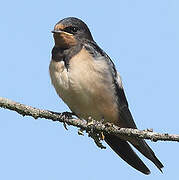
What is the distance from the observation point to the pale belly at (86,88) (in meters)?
5.27

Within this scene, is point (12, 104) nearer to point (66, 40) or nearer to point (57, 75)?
point (57, 75)

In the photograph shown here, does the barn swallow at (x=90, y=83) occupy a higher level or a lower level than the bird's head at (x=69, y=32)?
lower

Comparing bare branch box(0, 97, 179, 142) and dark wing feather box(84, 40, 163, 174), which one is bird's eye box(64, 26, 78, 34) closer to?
dark wing feather box(84, 40, 163, 174)

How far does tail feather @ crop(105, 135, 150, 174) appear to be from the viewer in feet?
18.1

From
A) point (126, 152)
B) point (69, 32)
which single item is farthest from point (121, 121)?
point (69, 32)

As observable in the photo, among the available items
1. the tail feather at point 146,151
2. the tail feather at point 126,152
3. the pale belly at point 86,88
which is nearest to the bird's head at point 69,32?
the pale belly at point 86,88

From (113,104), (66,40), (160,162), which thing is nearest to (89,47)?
(66,40)

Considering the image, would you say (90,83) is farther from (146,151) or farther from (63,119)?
(63,119)

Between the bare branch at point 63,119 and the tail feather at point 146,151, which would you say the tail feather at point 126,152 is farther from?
the bare branch at point 63,119

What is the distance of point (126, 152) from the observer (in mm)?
5688

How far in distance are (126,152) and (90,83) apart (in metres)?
0.99

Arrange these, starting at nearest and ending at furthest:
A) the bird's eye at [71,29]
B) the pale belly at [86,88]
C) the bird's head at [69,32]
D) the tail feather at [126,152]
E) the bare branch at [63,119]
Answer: the bare branch at [63,119] → the pale belly at [86,88] → the tail feather at [126,152] → the bird's head at [69,32] → the bird's eye at [71,29]

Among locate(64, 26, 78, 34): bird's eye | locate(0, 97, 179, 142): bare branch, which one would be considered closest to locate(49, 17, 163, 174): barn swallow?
locate(64, 26, 78, 34): bird's eye

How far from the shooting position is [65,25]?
18.8ft
